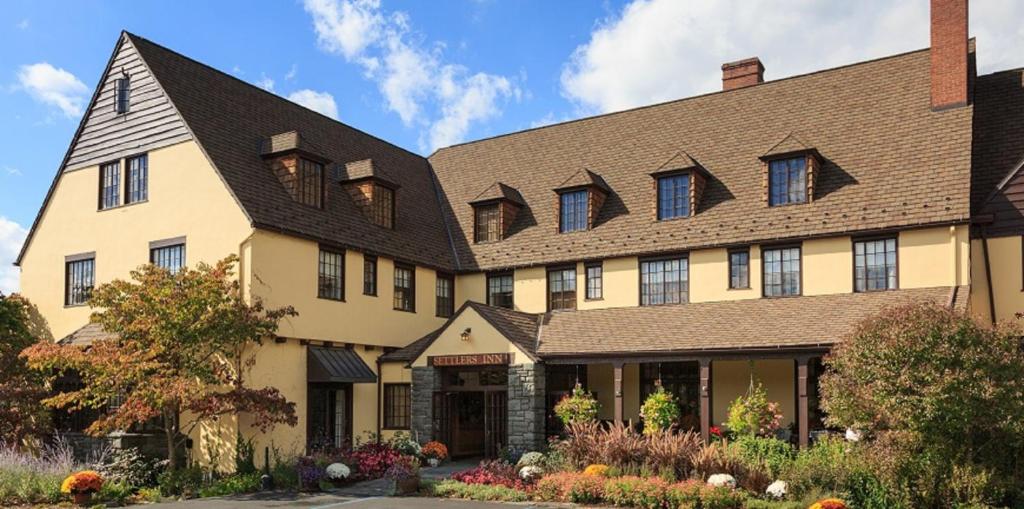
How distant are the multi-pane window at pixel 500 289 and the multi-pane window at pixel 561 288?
1418mm

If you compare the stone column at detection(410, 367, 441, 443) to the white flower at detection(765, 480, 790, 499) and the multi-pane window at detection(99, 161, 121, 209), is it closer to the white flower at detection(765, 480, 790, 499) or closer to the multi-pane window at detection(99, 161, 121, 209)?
the multi-pane window at detection(99, 161, 121, 209)

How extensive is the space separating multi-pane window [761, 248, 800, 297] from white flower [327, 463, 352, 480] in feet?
36.8

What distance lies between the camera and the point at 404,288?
2712cm

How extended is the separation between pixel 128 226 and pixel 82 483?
27.4ft

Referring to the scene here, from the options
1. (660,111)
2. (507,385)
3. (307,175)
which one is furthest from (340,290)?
A: (660,111)

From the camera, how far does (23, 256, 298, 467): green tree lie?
64.6 feet

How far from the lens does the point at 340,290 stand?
80.8 feet

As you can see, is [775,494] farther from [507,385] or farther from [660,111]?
[660,111]

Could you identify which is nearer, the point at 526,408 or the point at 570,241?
the point at 526,408

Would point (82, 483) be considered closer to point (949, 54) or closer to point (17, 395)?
point (17, 395)

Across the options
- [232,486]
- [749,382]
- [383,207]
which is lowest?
[232,486]

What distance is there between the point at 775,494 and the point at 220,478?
1237 cm

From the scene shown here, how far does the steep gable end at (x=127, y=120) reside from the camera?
23.9 metres

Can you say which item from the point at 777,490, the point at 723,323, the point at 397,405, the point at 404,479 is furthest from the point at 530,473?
the point at 397,405
